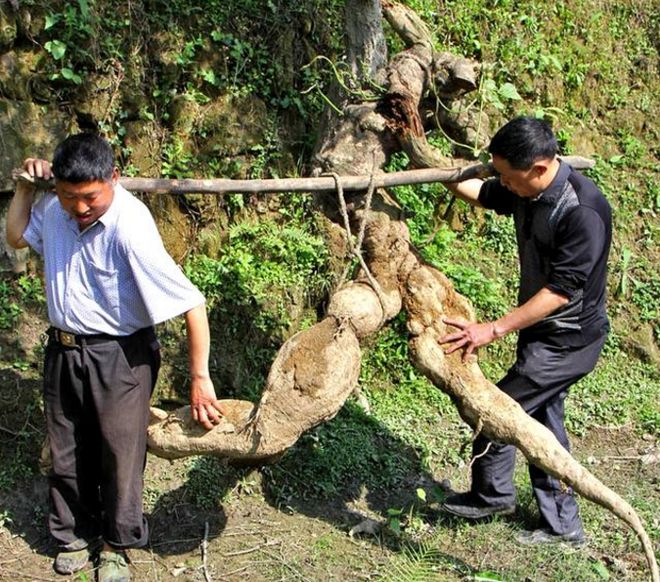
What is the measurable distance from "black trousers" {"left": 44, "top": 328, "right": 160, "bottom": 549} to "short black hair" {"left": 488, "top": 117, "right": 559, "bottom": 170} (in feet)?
6.00

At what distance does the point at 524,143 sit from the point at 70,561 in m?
2.93

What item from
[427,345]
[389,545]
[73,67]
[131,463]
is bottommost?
[389,545]

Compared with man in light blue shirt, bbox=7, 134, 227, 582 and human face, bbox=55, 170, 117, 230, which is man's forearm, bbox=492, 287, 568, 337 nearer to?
man in light blue shirt, bbox=7, 134, 227, 582

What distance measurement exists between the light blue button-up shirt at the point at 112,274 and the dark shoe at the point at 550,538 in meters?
2.17

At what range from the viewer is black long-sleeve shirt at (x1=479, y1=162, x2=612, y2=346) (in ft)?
11.8

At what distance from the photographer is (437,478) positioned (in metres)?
4.82

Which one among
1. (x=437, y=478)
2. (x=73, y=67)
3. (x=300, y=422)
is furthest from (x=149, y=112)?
(x=437, y=478)

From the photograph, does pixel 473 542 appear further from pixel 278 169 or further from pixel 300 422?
pixel 278 169

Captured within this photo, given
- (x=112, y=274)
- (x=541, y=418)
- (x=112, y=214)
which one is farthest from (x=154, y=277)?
(x=541, y=418)

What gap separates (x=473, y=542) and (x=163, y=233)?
9.43 ft

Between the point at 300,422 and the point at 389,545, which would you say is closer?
the point at 300,422

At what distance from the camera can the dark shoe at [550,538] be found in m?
4.11

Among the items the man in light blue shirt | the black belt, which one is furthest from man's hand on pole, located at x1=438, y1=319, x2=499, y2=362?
the black belt

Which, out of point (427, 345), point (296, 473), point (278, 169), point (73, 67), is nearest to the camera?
point (427, 345)
